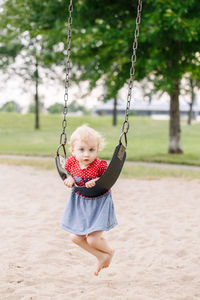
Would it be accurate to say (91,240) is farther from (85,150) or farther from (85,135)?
(85,135)

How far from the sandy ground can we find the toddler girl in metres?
0.59

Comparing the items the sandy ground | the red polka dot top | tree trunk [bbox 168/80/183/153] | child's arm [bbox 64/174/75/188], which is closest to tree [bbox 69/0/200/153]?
tree trunk [bbox 168/80/183/153]

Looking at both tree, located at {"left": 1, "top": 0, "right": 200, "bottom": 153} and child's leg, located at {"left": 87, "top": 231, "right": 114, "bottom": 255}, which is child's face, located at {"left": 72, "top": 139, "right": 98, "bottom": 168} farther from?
tree, located at {"left": 1, "top": 0, "right": 200, "bottom": 153}

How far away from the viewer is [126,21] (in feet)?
45.6

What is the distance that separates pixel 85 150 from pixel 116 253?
2.32 m

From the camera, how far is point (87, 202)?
3686mm

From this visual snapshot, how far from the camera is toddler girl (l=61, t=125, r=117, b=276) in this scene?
11.6ft

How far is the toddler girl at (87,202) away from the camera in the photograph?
3529 mm

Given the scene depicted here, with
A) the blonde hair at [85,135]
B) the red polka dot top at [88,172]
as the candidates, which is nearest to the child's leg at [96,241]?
the red polka dot top at [88,172]

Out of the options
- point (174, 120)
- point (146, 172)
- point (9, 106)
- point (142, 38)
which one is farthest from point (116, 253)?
point (9, 106)

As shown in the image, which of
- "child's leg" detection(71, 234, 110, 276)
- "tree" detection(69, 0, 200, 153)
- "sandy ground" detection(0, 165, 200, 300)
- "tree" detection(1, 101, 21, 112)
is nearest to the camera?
"child's leg" detection(71, 234, 110, 276)

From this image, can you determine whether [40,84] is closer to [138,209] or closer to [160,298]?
[138,209]

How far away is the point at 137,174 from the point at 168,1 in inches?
200

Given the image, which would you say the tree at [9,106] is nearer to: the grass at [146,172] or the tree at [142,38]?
the grass at [146,172]
